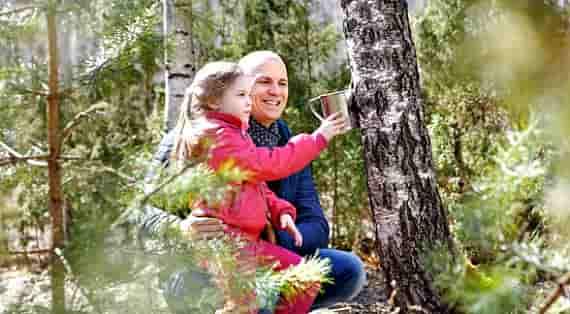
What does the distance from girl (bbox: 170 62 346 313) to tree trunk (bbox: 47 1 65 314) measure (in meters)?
0.31

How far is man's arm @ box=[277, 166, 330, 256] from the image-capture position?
2270 millimetres

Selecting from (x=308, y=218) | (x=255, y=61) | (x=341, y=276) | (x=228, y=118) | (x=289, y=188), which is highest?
(x=255, y=61)

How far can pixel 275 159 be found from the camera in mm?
1767

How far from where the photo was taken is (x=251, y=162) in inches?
66.3

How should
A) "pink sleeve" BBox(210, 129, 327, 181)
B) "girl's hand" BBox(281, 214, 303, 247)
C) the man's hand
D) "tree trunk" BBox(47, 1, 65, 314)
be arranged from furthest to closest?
"girl's hand" BBox(281, 214, 303, 247) < "pink sleeve" BBox(210, 129, 327, 181) < the man's hand < "tree trunk" BBox(47, 1, 65, 314)

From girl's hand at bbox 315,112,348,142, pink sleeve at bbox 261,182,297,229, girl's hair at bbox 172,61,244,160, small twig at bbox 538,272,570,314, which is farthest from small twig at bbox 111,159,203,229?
pink sleeve at bbox 261,182,297,229

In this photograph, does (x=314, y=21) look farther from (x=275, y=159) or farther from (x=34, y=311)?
(x=34, y=311)

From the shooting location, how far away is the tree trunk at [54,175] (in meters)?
1.08

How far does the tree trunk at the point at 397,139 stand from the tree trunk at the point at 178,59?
3.37 ft

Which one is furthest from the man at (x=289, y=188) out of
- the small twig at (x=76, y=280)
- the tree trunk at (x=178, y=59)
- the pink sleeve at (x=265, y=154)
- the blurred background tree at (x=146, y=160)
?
the small twig at (x=76, y=280)

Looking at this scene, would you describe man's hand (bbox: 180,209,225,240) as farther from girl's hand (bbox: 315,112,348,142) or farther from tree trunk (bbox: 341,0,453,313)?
tree trunk (bbox: 341,0,453,313)

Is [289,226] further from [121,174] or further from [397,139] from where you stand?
[121,174]

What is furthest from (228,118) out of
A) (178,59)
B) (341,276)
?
(178,59)

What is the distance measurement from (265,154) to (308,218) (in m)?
0.61
